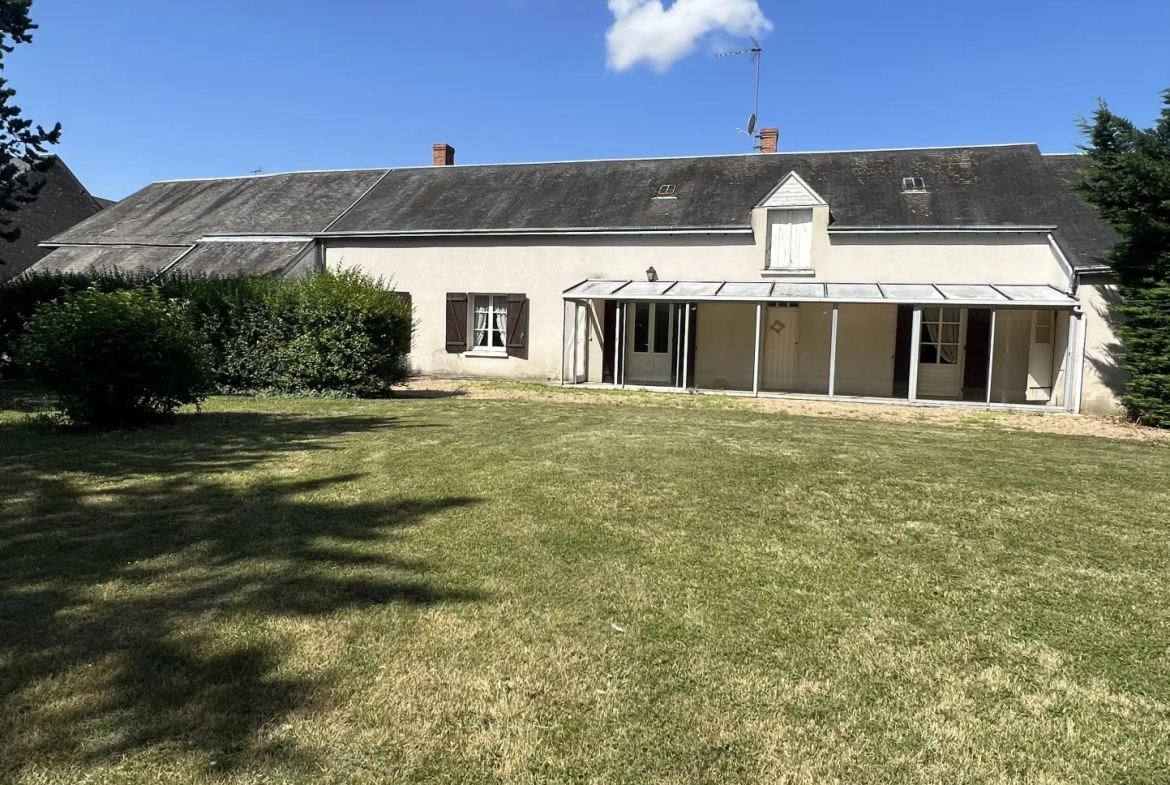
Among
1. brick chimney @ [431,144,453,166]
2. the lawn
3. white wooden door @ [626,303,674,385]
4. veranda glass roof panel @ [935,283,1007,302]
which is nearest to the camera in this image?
the lawn

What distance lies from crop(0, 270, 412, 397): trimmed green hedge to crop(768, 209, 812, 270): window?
307 inches

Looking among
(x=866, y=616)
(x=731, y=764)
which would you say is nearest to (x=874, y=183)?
(x=866, y=616)

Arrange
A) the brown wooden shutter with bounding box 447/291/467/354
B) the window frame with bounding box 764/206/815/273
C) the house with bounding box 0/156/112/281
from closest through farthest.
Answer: the window frame with bounding box 764/206/815/273, the brown wooden shutter with bounding box 447/291/467/354, the house with bounding box 0/156/112/281

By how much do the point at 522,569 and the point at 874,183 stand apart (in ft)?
50.8

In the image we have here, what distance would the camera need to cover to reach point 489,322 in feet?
59.9

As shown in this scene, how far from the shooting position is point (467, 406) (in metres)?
12.0

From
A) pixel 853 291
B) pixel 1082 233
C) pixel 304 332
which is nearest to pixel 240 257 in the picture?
pixel 304 332

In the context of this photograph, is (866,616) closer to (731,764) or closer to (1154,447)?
(731,764)

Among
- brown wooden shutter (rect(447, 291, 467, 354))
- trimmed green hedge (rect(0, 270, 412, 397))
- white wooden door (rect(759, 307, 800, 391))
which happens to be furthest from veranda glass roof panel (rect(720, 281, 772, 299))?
trimmed green hedge (rect(0, 270, 412, 397))

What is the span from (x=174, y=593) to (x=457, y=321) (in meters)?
14.4

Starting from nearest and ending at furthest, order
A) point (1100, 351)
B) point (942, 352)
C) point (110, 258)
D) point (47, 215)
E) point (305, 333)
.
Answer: point (305, 333), point (1100, 351), point (942, 352), point (110, 258), point (47, 215)

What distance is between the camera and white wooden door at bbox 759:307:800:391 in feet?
54.3

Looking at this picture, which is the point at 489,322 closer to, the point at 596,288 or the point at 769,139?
the point at 596,288

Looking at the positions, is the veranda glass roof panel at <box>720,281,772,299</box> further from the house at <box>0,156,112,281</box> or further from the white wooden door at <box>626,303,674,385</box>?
the house at <box>0,156,112,281</box>
